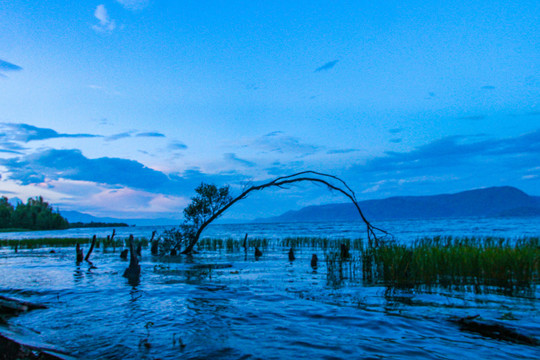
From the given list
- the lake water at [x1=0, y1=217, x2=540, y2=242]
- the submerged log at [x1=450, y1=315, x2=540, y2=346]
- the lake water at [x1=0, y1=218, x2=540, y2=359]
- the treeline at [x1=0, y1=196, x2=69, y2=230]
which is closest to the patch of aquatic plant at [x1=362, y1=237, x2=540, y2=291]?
the lake water at [x1=0, y1=218, x2=540, y2=359]

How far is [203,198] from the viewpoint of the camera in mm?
28094

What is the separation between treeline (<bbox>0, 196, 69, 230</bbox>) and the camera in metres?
129

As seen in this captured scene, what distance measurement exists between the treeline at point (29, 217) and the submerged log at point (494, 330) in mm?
154696

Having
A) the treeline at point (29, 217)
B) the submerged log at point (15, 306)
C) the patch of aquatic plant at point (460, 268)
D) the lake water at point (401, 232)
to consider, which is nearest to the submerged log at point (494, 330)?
the patch of aquatic plant at point (460, 268)

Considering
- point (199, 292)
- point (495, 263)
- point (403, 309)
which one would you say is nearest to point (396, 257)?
point (495, 263)

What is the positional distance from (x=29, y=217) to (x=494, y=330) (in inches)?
6179

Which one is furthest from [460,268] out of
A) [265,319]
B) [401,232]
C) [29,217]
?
[29,217]

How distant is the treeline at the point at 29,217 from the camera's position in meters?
129

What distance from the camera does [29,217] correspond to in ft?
423

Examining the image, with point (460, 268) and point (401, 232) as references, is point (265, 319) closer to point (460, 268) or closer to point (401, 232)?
point (460, 268)

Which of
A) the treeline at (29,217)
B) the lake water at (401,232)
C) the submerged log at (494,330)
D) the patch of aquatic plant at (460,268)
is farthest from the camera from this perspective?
the treeline at (29,217)

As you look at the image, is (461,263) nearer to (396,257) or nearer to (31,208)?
(396,257)

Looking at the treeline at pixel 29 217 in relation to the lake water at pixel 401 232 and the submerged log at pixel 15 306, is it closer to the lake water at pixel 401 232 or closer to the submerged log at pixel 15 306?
the lake water at pixel 401 232

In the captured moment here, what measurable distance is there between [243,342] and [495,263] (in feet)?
39.8
